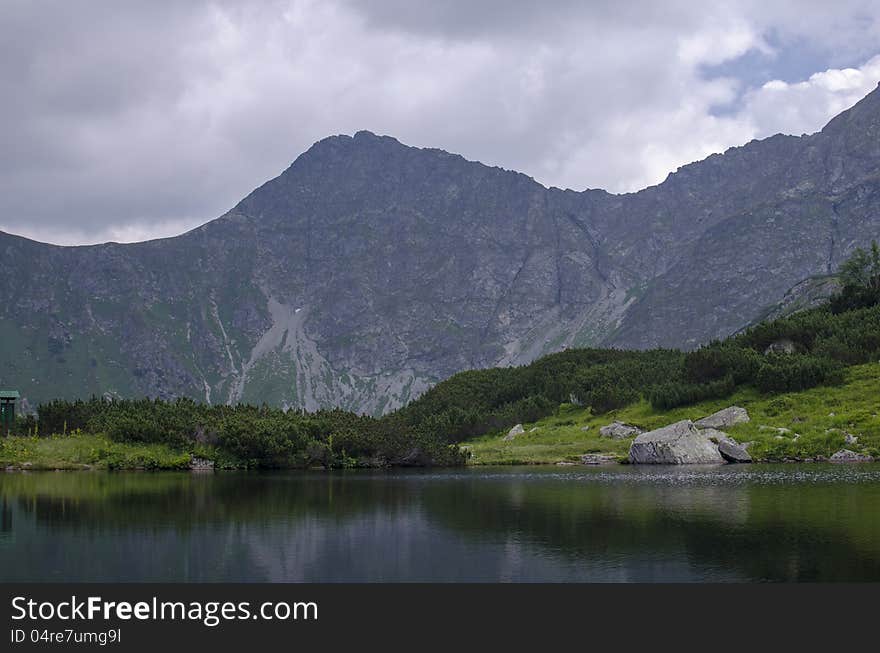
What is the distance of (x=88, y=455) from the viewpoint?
346ft

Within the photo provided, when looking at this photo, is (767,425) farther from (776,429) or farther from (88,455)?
(88,455)

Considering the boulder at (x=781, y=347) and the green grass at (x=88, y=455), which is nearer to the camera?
the green grass at (x=88, y=455)

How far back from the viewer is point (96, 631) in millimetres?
27859

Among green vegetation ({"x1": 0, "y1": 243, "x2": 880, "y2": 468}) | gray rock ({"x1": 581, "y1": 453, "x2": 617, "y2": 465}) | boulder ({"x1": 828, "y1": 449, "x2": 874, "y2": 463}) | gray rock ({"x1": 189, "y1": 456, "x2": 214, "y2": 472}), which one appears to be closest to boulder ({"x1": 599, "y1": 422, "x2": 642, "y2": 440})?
green vegetation ({"x1": 0, "y1": 243, "x2": 880, "y2": 468})

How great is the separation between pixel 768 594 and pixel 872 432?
88.1 meters

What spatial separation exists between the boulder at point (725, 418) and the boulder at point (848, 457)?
2205cm

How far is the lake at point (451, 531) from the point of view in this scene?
36.3m

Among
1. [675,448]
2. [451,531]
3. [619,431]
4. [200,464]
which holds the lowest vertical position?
[200,464]

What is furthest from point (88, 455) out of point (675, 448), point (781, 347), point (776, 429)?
point (781, 347)

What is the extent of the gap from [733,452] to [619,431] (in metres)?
28.4

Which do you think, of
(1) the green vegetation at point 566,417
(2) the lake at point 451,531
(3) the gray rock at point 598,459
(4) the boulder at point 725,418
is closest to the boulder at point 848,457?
(1) the green vegetation at point 566,417

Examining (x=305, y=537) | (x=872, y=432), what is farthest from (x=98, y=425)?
(x=872, y=432)

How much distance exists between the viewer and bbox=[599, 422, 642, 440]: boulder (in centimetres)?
13588

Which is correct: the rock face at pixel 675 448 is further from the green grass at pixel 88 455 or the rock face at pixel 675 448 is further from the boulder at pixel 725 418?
the green grass at pixel 88 455
